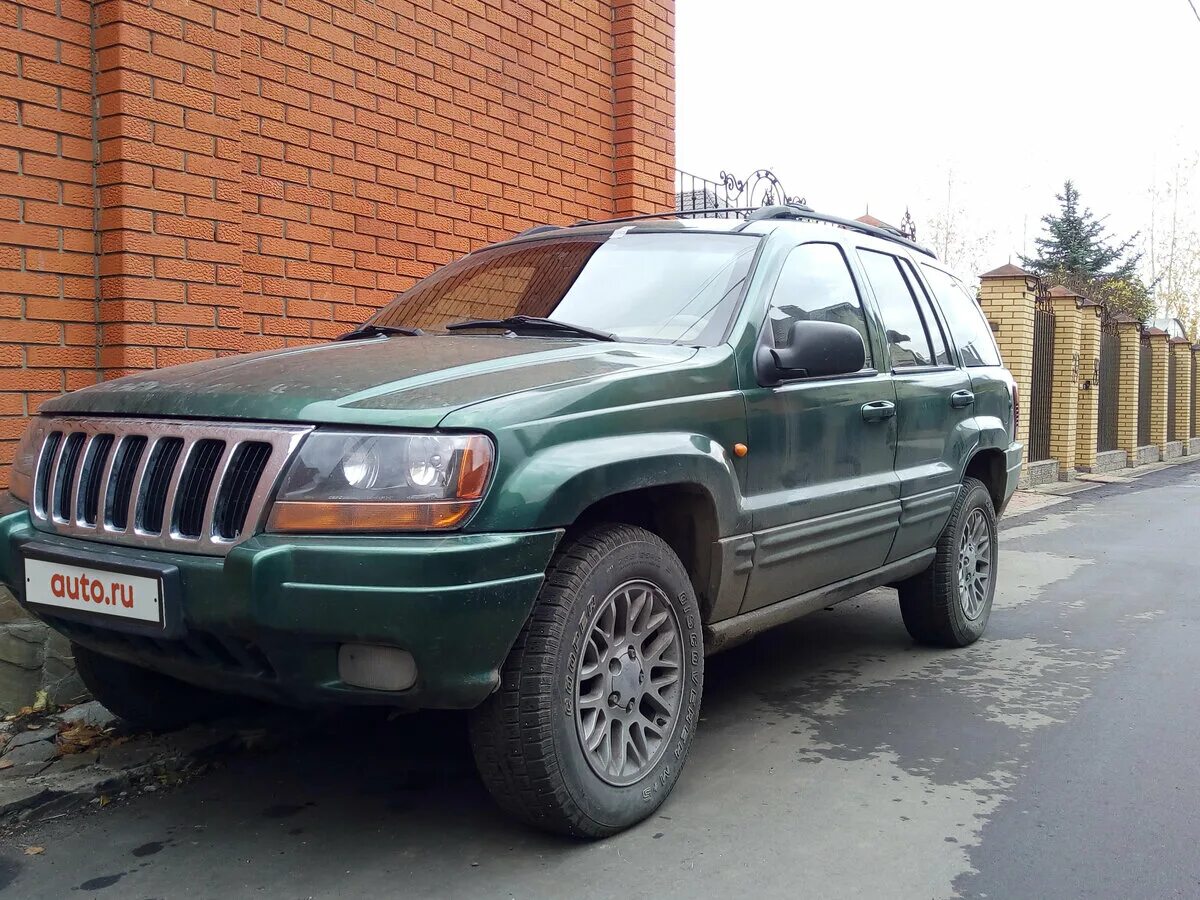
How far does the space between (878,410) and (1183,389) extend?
23.2 metres

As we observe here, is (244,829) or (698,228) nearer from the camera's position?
(244,829)

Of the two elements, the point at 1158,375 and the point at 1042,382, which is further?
the point at 1158,375

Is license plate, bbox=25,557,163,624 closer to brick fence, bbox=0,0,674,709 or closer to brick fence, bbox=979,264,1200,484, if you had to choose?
brick fence, bbox=0,0,674,709

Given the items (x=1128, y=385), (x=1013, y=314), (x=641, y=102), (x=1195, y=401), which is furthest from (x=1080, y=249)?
(x=641, y=102)

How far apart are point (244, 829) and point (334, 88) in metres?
4.07

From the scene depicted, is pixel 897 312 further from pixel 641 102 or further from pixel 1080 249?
pixel 1080 249

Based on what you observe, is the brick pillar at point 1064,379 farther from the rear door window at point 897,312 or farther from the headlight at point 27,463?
the headlight at point 27,463

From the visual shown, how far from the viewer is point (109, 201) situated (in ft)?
15.4

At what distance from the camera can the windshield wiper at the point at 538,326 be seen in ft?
12.0

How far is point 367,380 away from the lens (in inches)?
116

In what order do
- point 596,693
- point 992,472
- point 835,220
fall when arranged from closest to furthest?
point 596,693, point 835,220, point 992,472

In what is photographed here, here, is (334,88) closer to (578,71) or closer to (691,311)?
(578,71)

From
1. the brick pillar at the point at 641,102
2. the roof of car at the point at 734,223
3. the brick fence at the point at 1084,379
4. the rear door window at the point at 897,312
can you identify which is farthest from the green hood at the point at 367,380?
the brick fence at the point at 1084,379

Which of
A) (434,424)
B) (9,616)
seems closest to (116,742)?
(9,616)
